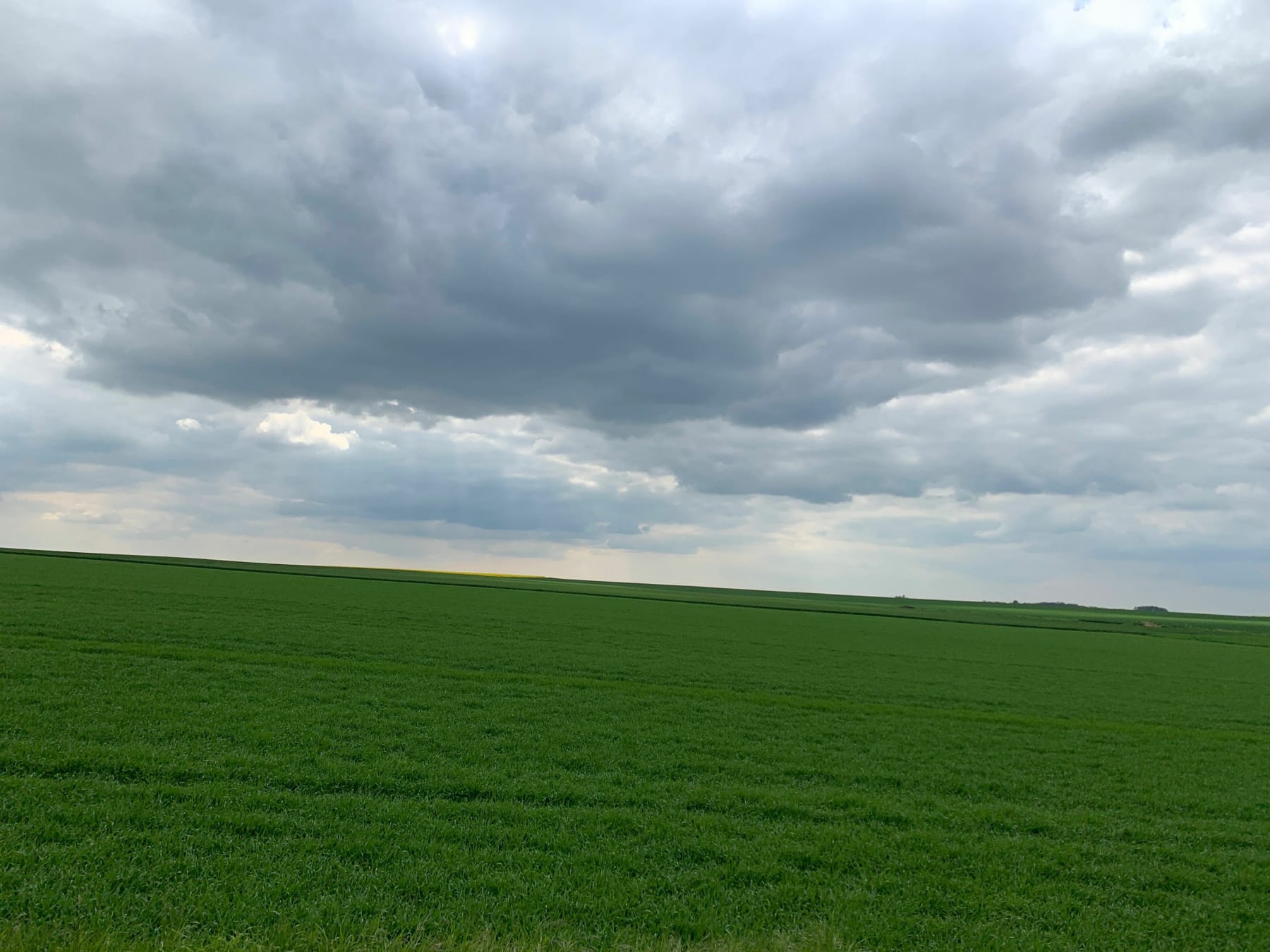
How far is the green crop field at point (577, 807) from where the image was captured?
754 cm

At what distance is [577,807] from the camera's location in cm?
1065

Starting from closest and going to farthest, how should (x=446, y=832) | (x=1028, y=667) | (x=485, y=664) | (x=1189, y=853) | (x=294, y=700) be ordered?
1. (x=446, y=832)
2. (x=1189, y=853)
3. (x=294, y=700)
4. (x=485, y=664)
5. (x=1028, y=667)

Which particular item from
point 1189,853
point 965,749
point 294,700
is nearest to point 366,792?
point 294,700

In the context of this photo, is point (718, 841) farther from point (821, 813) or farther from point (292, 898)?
point (292, 898)

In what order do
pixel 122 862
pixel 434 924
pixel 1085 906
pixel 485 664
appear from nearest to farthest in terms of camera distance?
pixel 434 924
pixel 122 862
pixel 1085 906
pixel 485 664

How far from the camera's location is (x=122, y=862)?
7.83 metres

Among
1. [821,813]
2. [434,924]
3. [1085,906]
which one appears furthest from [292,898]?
[1085,906]

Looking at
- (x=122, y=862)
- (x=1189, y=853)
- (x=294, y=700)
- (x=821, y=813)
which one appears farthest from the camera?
(x=294, y=700)

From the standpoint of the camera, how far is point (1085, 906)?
857cm

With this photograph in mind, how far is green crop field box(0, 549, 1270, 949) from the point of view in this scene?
7.54 meters

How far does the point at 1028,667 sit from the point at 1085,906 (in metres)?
34.7

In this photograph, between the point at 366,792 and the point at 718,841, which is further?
the point at 366,792

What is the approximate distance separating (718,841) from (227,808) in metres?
6.78

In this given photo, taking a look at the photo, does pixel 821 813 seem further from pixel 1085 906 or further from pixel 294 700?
pixel 294 700
